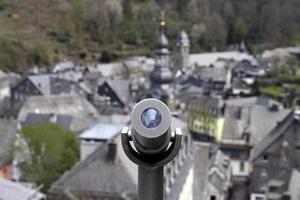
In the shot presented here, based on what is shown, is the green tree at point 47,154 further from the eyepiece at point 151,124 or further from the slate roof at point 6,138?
the eyepiece at point 151,124

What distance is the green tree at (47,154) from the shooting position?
1666 centimetres

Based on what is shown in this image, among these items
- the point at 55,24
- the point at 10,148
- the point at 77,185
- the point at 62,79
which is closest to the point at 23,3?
the point at 55,24

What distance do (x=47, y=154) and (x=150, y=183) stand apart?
51.4 feet

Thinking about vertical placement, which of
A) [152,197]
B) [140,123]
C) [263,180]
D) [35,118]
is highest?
[140,123]

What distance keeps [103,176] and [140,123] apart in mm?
11374

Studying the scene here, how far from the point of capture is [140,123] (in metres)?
1.70

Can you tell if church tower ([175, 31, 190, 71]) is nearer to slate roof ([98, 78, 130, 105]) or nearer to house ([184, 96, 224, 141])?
slate roof ([98, 78, 130, 105])

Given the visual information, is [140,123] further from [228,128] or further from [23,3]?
[23,3]

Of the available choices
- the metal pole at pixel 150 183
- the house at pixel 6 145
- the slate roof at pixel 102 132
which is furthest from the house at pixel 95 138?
the metal pole at pixel 150 183

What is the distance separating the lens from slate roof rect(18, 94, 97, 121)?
26.9 metres

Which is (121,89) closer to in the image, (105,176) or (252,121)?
(252,121)

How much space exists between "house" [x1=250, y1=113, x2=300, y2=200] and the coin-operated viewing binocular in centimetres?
1748

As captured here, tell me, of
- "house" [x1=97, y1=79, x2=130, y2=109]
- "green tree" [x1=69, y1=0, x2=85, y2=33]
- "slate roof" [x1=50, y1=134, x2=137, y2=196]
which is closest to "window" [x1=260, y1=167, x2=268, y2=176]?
"slate roof" [x1=50, y1=134, x2=137, y2=196]

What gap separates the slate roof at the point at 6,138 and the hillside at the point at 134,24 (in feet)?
115
